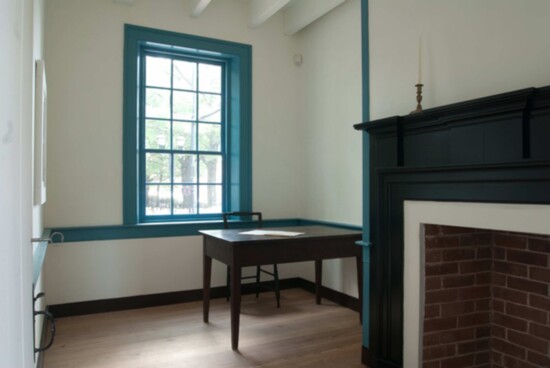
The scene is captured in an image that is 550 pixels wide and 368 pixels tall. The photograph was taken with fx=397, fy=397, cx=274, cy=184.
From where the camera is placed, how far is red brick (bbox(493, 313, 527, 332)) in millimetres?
2275

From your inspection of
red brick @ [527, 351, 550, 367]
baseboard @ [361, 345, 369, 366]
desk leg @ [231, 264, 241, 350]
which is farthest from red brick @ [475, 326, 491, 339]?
desk leg @ [231, 264, 241, 350]

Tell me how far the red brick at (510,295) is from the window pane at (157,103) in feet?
11.6

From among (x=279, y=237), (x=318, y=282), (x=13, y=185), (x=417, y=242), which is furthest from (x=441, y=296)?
(x=13, y=185)

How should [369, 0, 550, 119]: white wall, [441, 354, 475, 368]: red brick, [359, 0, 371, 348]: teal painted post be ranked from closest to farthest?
[369, 0, 550, 119]: white wall
[441, 354, 475, 368]: red brick
[359, 0, 371, 348]: teal painted post

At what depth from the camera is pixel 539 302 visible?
7.12 ft

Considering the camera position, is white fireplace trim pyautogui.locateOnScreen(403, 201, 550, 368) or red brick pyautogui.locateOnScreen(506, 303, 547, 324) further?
red brick pyautogui.locateOnScreen(506, 303, 547, 324)

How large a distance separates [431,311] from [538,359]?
0.60 metres

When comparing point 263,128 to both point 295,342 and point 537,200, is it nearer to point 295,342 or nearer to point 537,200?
point 295,342

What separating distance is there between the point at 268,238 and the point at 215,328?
1002 millimetres

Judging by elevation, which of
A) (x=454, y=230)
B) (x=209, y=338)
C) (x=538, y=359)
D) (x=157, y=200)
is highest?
(x=157, y=200)

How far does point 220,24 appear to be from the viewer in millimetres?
4527

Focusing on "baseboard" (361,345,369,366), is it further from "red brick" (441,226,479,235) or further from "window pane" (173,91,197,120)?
"window pane" (173,91,197,120)

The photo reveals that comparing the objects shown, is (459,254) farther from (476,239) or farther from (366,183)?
(366,183)

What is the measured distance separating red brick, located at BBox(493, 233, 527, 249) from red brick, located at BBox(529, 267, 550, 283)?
14cm
